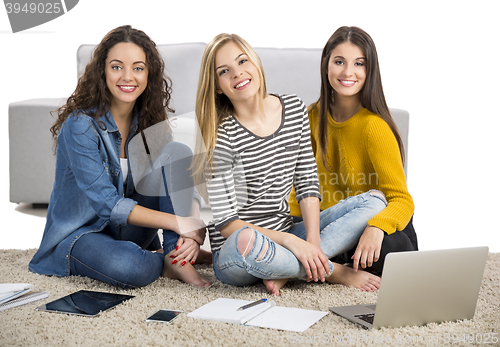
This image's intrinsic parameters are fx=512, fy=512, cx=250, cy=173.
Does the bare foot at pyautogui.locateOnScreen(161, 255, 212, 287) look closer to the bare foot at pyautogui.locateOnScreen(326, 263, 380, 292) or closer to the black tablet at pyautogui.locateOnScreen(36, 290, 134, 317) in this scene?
the black tablet at pyautogui.locateOnScreen(36, 290, 134, 317)

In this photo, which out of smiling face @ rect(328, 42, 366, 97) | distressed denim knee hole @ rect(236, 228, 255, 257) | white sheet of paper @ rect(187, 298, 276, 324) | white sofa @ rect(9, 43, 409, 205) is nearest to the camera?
white sheet of paper @ rect(187, 298, 276, 324)

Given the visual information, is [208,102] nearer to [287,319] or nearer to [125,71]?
[125,71]

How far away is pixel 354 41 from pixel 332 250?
0.65m

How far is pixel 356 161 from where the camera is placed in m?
1.61

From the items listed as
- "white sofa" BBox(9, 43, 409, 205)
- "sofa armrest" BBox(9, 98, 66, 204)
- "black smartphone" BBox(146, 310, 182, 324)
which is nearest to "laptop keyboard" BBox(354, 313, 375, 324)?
"black smartphone" BBox(146, 310, 182, 324)

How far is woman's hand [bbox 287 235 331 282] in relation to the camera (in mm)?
1344

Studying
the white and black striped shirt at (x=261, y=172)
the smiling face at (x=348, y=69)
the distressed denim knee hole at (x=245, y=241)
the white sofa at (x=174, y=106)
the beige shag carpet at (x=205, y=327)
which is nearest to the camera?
the beige shag carpet at (x=205, y=327)

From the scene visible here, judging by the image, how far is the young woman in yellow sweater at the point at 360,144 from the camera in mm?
1446

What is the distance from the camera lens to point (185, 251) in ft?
4.80

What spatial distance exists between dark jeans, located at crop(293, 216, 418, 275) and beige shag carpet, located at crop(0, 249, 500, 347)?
0.13m

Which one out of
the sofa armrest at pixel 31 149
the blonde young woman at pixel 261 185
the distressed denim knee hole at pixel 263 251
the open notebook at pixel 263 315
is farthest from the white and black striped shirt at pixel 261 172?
the sofa armrest at pixel 31 149

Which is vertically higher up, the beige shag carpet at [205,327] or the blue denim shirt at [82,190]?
the blue denim shirt at [82,190]

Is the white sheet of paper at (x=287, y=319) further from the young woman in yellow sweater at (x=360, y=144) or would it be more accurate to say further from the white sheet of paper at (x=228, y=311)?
the young woman in yellow sweater at (x=360, y=144)

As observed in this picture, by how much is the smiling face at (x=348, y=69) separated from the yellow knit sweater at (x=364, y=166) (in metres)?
0.09
